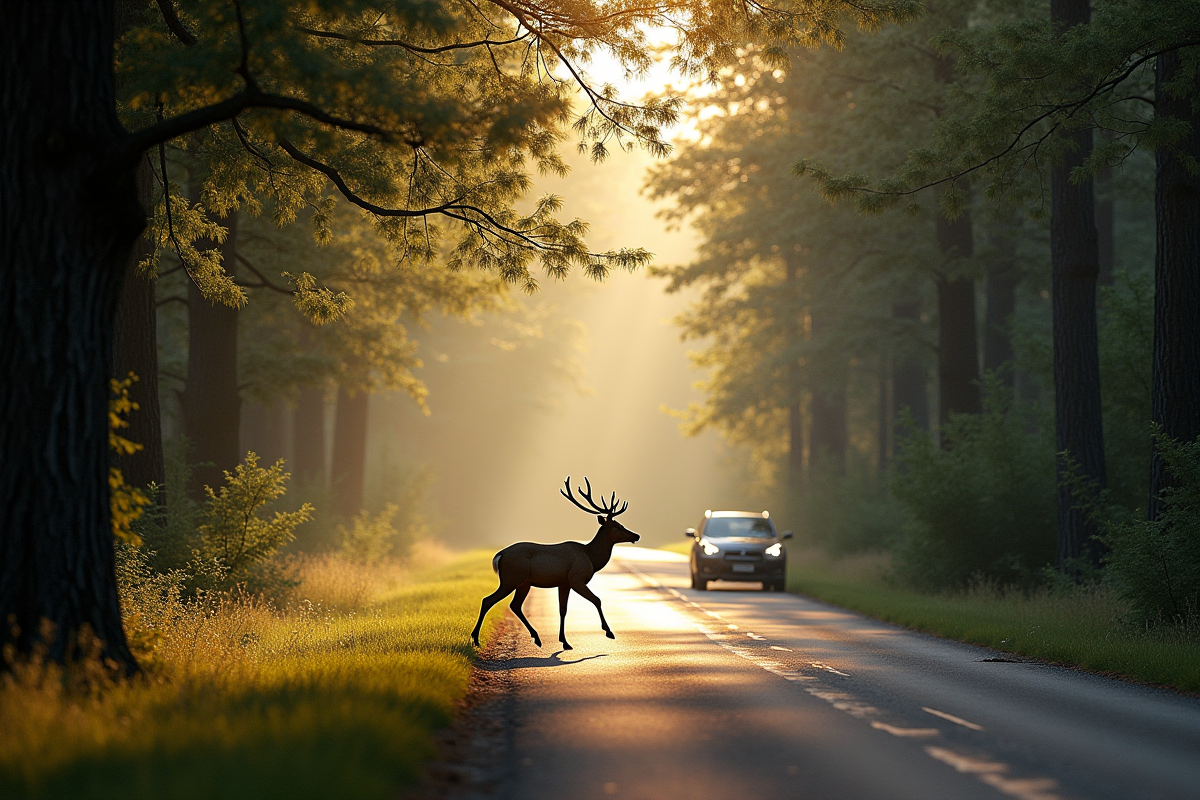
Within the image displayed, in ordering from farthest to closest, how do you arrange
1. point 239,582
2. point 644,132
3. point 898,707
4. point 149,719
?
point 239,582 → point 644,132 → point 898,707 → point 149,719

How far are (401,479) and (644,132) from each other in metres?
29.5

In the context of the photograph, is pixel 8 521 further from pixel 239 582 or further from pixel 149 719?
pixel 239 582

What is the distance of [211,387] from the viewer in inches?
835

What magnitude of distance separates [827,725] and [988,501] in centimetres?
1577

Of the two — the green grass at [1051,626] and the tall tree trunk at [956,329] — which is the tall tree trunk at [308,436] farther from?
the tall tree trunk at [956,329]

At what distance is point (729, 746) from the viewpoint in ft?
26.9

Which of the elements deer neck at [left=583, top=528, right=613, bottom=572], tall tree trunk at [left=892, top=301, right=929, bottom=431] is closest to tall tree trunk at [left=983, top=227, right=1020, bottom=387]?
tall tree trunk at [left=892, top=301, right=929, bottom=431]

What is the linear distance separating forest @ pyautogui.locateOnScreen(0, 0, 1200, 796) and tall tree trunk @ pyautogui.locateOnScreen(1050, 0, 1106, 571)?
6 cm

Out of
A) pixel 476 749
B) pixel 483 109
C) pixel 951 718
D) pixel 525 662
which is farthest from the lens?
pixel 525 662

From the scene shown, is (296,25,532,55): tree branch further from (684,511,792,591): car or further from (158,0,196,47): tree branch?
(684,511,792,591): car

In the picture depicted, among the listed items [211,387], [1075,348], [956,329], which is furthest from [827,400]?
[211,387]

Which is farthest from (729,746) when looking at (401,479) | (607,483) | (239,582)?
(607,483)

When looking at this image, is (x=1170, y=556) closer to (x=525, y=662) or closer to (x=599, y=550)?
(x=599, y=550)

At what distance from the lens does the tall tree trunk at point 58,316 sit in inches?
314
